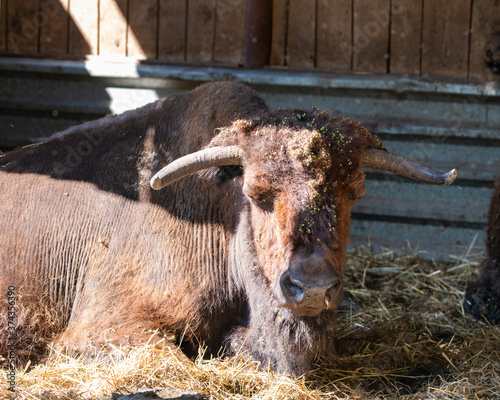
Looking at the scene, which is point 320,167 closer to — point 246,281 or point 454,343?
point 246,281

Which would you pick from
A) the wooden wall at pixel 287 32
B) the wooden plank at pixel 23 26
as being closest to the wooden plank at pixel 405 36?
the wooden wall at pixel 287 32

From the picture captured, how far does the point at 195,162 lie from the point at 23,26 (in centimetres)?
453

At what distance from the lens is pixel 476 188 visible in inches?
249

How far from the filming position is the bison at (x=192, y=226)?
3.34 metres

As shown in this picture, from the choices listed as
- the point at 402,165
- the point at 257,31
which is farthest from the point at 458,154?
the point at 402,165

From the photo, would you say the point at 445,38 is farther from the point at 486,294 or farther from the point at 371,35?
the point at 486,294

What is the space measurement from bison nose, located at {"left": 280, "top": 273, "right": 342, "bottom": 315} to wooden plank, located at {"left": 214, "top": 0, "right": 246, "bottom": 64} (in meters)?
4.05

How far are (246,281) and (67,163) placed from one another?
166cm

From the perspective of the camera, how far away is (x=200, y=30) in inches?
265

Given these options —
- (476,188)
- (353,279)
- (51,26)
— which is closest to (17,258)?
(353,279)

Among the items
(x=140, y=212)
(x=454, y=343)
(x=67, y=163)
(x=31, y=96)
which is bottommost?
(x=454, y=343)

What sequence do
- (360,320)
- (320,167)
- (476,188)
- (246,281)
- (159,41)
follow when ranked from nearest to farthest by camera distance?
(320,167)
(246,281)
(360,320)
(476,188)
(159,41)

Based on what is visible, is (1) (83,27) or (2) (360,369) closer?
(2) (360,369)

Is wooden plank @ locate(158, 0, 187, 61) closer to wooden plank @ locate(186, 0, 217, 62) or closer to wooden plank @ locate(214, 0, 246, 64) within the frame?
wooden plank @ locate(186, 0, 217, 62)
